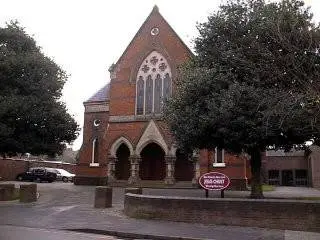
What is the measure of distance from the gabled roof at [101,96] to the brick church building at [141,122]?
1.71m

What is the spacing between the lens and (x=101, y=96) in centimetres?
4341

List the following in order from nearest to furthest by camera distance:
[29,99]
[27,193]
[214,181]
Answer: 1. [214,181]
2. [27,193]
3. [29,99]

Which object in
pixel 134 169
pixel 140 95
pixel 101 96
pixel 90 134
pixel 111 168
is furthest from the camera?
pixel 101 96

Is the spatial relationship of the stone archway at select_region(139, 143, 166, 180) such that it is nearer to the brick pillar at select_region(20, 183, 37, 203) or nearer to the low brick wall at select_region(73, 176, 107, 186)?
the low brick wall at select_region(73, 176, 107, 186)

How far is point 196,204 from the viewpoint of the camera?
1716 centimetres

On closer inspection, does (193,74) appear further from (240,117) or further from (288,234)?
(288,234)

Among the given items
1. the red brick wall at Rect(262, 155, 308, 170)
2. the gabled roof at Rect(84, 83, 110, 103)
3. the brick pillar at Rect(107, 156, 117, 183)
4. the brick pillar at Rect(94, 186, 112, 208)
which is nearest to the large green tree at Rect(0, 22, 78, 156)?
the brick pillar at Rect(107, 156, 117, 183)

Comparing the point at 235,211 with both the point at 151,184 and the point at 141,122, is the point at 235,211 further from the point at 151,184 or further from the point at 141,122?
the point at 141,122

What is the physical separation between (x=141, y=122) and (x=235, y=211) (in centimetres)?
2218

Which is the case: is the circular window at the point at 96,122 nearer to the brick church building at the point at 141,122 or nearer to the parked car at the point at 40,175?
the brick church building at the point at 141,122

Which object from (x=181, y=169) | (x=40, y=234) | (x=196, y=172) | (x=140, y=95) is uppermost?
(x=140, y=95)

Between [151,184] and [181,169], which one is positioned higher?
[181,169]

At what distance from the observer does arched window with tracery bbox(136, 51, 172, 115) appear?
1494 inches

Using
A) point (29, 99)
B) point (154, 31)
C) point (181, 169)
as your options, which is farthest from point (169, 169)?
point (29, 99)
